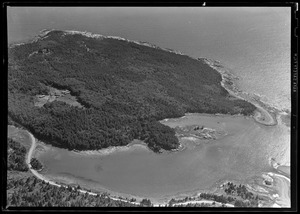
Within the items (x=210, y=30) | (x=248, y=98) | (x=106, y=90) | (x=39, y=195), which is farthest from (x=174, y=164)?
(x=210, y=30)

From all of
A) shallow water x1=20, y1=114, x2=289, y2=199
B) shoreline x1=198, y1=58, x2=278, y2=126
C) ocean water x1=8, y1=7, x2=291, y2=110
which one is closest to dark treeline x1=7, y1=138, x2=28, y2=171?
shallow water x1=20, y1=114, x2=289, y2=199

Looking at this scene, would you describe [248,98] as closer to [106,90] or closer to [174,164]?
[174,164]

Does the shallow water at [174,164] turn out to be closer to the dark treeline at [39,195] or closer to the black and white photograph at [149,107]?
the black and white photograph at [149,107]

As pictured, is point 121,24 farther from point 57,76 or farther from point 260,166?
point 260,166

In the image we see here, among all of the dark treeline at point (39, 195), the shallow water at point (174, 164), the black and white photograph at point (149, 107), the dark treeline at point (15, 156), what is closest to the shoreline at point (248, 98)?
the black and white photograph at point (149, 107)

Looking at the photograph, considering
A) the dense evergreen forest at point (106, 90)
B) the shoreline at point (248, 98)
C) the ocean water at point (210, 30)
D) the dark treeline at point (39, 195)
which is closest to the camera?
the dark treeline at point (39, 195)

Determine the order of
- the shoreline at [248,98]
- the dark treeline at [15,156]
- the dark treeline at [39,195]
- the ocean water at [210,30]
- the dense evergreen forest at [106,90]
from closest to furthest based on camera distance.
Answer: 1. the dark treeline at [39,195]
2. the dark treeline at [15,156]
3. the dense evergreen forest at [106,90]
4. the ocean water at [210,30]
5. the shoreline at [248,98]

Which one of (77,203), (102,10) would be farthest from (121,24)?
(77,203)

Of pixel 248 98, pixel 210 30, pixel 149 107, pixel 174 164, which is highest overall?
pixel 210 30
